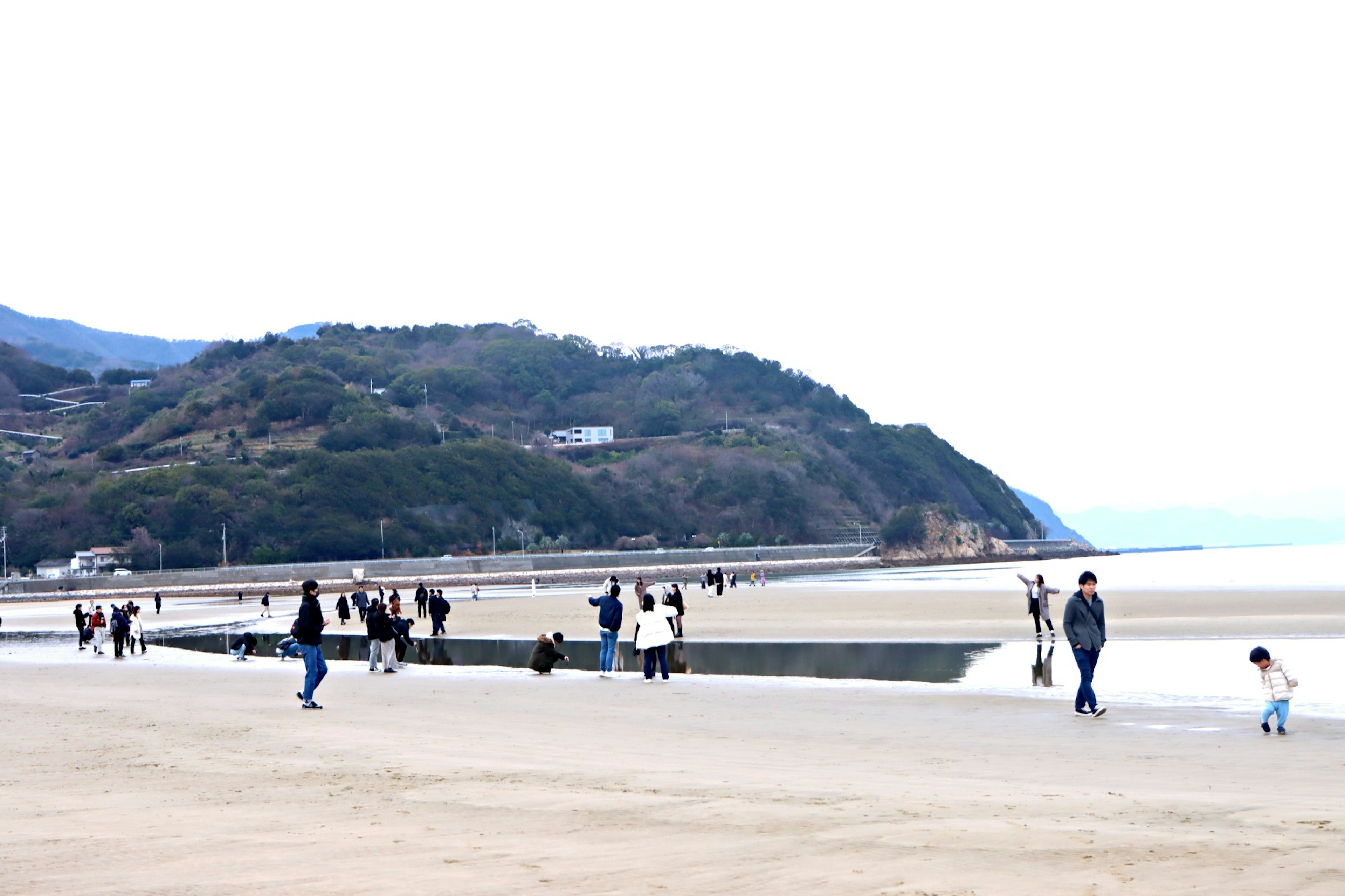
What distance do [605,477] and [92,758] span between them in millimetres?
120526

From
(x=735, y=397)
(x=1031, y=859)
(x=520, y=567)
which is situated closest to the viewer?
(x=1031, y=859)

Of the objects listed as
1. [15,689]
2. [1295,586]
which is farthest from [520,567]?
[15,689]

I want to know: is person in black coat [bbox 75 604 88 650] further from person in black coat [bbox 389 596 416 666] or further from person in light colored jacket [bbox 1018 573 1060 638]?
person in light colored jacket [bbox 1018 573 1060 638]

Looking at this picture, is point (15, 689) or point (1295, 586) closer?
point (15, 689)

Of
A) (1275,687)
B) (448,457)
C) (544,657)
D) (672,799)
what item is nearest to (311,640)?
(544,657)

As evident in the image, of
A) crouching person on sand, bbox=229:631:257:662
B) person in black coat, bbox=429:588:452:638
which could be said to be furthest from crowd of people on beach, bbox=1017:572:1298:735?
person in black coat, bbox=429:588:452:638

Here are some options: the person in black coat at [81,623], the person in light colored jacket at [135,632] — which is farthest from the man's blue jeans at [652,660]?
the person in black coat at [81,623]

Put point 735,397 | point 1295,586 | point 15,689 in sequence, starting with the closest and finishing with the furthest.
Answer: point 15,689 → point 1295,586 → point 735,397

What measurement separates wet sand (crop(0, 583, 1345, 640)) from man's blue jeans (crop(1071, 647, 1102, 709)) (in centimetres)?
1231

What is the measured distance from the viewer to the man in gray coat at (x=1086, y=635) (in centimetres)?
1159

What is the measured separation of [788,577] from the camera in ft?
248

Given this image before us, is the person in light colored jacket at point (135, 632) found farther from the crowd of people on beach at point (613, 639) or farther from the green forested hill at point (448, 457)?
the green forested hill at point (448, 457)

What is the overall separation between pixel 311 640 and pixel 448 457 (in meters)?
104

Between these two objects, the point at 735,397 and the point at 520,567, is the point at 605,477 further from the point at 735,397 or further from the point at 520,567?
the point at 735,397
